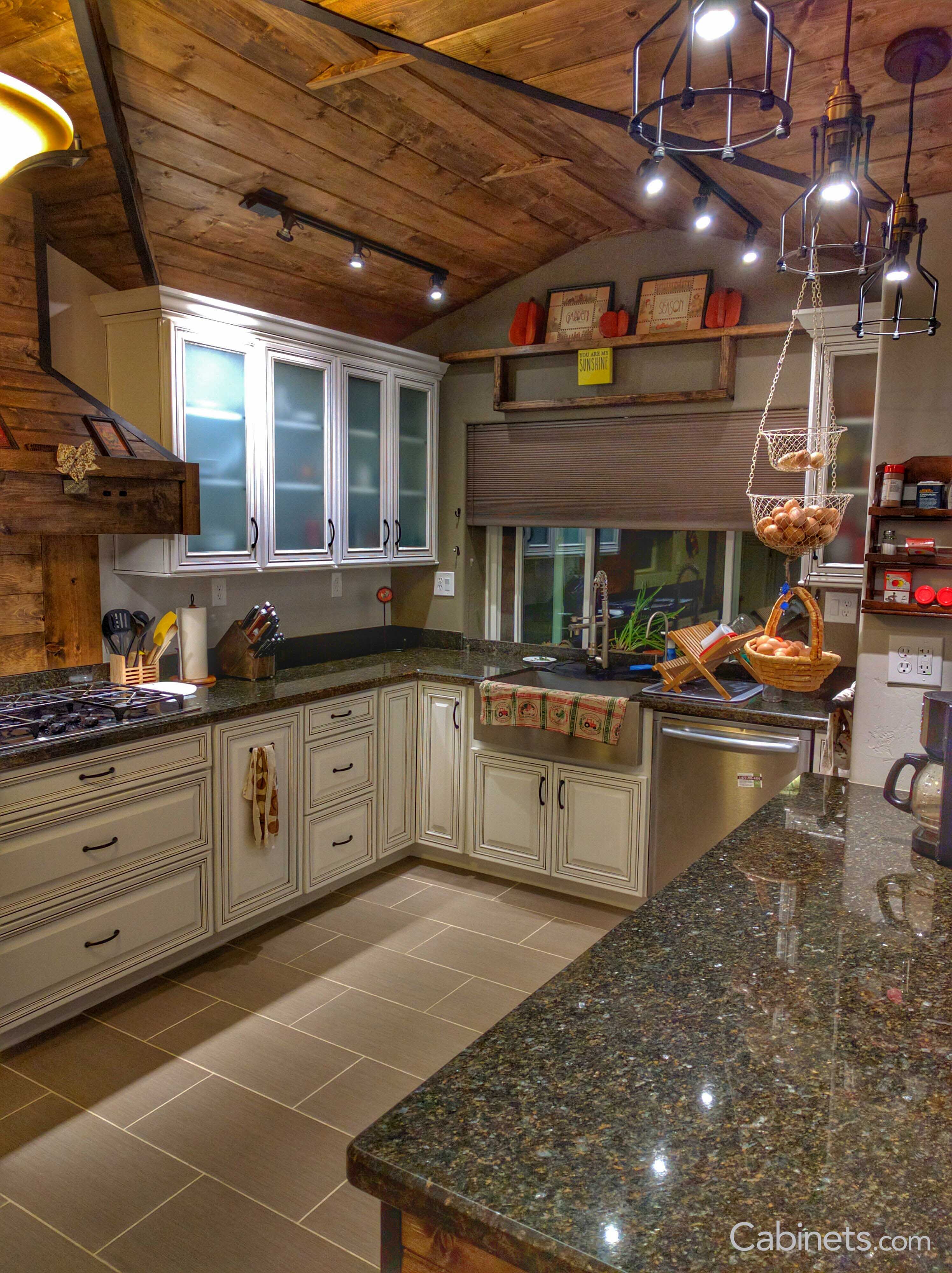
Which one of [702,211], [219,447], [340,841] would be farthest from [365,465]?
[702,211]

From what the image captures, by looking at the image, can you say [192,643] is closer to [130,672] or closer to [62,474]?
[130,672]

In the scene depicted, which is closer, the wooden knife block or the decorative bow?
the decorative bow

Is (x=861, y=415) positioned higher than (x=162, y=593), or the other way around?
(x=861, y=415)

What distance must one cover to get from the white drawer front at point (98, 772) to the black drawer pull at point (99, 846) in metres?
0.15

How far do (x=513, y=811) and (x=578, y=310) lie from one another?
7.54 feet

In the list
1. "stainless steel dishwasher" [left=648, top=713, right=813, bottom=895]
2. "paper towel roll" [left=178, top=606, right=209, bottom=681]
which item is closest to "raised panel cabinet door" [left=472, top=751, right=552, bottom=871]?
"stainless steel dishwasher" [left=648, top=713, right=813, bottom=895]

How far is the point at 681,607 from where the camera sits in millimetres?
4156

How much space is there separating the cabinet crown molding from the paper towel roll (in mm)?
1129

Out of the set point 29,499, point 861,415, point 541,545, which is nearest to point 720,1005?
point 29,499

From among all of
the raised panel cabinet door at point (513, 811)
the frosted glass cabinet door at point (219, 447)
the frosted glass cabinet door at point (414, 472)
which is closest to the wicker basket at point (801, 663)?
the raised panel cabinet door at point (513, 811)

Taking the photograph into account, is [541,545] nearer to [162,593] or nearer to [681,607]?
[681,607]

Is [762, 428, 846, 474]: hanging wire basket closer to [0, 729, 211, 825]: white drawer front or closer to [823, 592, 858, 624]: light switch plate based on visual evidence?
[823, 592, 858, 624]: light switch plate

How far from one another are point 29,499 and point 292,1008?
1.84 m

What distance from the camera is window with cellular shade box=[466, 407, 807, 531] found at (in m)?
3.82
